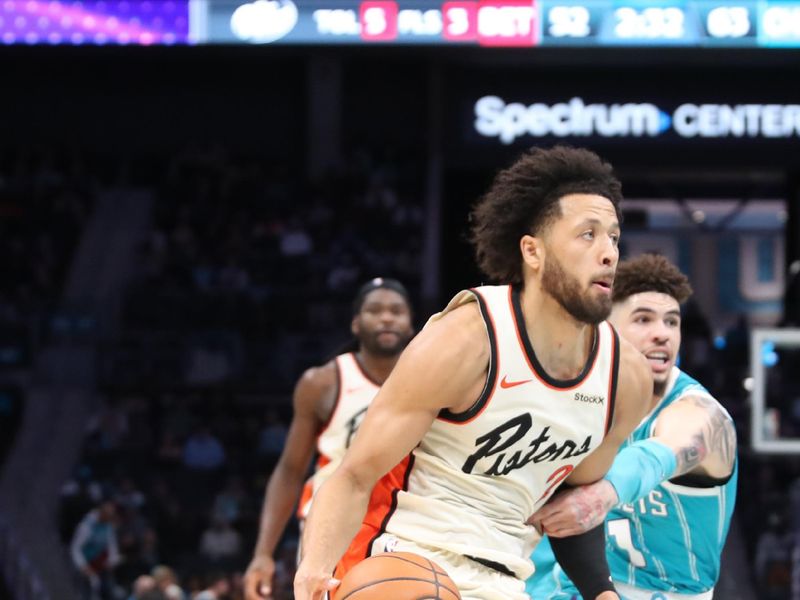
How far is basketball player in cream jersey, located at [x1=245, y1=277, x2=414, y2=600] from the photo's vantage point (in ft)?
19.9

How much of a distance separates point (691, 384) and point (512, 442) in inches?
50.3

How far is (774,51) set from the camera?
535 inches

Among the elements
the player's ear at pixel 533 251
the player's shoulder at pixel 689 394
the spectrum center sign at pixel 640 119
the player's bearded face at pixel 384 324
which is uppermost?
the spectrum center sign at pixel 640 119

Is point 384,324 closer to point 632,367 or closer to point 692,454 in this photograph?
point 692,454

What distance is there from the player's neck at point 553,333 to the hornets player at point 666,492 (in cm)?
74

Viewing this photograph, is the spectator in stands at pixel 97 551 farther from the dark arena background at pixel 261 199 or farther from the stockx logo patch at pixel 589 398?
the stockx logo patch at pixel 589 398

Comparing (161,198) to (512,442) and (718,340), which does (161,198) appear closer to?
(718,340)

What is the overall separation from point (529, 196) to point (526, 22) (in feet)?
32.8

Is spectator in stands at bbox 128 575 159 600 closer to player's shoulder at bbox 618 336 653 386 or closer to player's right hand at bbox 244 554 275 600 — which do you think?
player's right hand at bbox 244 554 275 600

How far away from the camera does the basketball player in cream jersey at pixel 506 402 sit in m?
3.43

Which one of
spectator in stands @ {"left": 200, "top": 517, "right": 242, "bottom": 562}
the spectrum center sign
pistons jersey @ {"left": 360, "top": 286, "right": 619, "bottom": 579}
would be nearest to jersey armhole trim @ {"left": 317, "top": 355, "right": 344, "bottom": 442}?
pistons jersey @ {"left": 360, "top": 286, "right": 619, "bottom": 579}

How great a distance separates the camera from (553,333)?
364 centimetres

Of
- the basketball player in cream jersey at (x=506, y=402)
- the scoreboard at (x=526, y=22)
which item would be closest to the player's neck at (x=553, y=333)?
the basketball player in cream jersey at (x=506, y=402)

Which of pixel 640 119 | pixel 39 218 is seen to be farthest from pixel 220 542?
pixel 39 218
